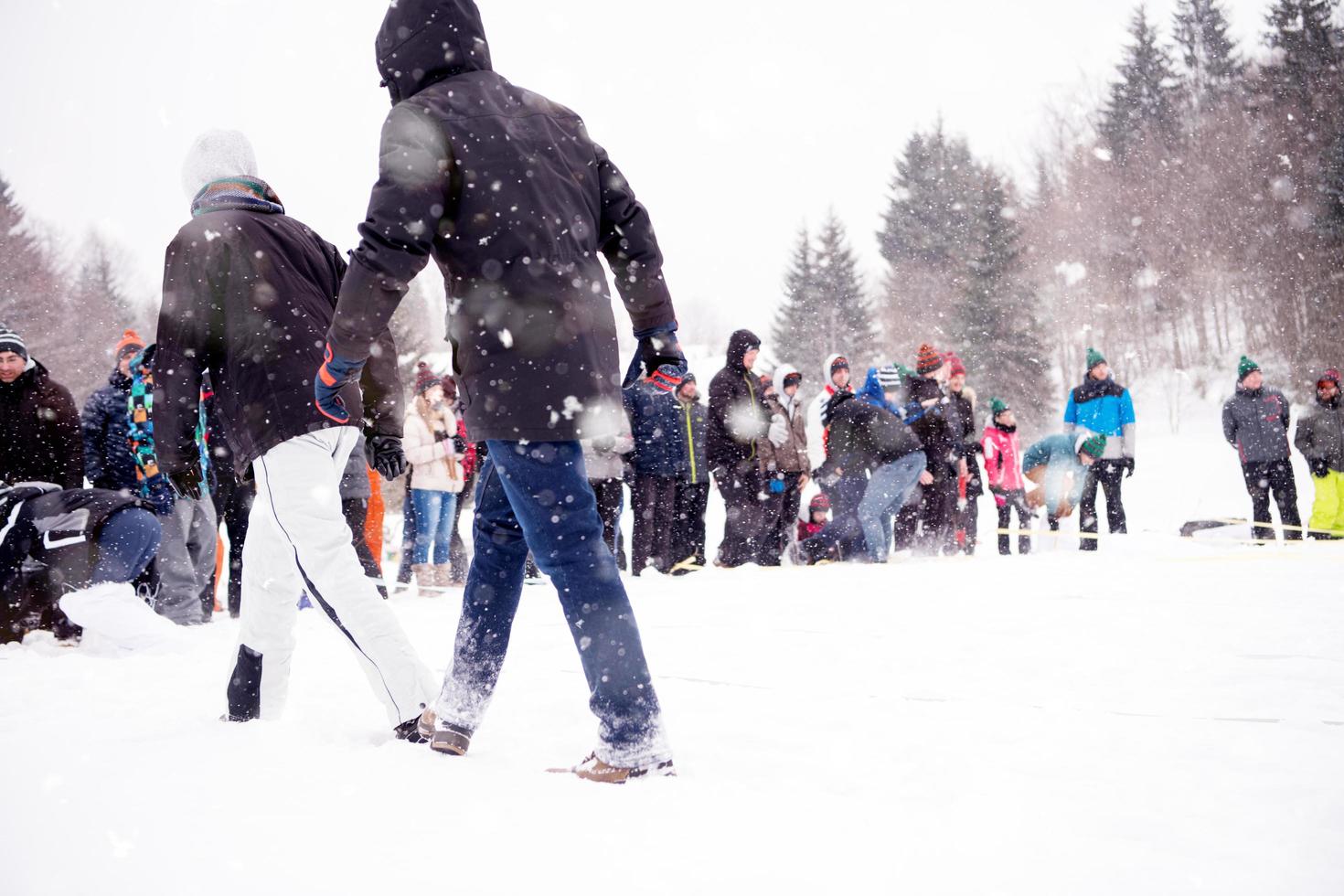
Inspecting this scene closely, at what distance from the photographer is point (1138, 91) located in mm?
38156

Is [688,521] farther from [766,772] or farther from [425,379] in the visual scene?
[766,772]

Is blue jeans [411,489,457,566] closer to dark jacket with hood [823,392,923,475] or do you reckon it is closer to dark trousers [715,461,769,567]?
dark trousers [715,461,769,567]

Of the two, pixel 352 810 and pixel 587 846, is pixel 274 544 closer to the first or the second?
pixel 352 810

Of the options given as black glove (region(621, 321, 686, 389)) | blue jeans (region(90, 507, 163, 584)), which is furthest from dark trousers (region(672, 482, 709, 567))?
black glove (region(621, 321, 686, 389))

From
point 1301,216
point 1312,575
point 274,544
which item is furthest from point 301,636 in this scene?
point 1301,216

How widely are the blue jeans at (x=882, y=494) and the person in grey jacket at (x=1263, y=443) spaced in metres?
4.44

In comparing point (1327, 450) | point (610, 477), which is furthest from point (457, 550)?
point (1327, 450)

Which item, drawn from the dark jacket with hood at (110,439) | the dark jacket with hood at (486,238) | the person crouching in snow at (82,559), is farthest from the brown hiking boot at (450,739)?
the dark jacket with hood at (110,439)

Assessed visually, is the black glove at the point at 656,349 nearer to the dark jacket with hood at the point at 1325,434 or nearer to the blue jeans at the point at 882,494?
the blue jeans at the point at 882,494

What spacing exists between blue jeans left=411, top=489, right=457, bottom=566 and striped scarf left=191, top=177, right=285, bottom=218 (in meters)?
4.75

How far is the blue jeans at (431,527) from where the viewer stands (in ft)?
24.4

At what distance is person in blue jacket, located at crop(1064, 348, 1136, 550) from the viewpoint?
9.13 m

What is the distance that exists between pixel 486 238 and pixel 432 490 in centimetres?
562

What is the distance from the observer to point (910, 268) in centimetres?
4319
